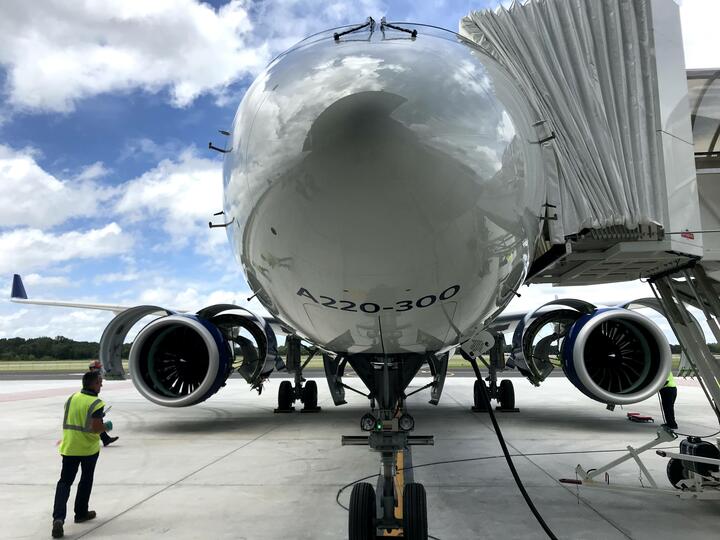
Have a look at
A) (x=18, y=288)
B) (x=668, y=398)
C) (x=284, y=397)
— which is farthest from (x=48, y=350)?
(x=668, y=398)

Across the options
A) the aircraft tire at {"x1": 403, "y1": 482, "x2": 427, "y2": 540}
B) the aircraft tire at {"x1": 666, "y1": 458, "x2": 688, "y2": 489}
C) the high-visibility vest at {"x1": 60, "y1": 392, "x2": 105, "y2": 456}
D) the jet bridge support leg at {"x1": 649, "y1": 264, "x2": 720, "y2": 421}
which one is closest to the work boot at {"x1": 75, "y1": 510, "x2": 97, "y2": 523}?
the high-visibility vest at {"x1": 60, "y1": 392, "x2": 105, "y2": 456}

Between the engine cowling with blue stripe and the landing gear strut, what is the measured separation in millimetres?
4278

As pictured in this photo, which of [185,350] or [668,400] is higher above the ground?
[185,350]

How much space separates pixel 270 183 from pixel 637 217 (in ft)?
10.4

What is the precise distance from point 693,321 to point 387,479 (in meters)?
3.97

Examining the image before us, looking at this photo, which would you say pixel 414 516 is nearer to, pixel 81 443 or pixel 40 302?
pixel 81 443

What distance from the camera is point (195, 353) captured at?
8.34m

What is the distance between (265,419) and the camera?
11.0 metres

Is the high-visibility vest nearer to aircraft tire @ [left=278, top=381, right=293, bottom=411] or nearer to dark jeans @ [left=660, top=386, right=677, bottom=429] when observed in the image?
aircraft tire @ [left=278, top=381, right=293, bottom=411]

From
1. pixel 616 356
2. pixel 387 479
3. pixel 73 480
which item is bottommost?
pixel 73 480

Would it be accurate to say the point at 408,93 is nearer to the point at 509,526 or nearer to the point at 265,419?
the point at 509,526

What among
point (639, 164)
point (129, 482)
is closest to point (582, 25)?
point (639, 164)

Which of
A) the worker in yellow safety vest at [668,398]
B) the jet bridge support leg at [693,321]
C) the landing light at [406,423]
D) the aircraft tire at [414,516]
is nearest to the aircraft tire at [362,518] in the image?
the aircraft tire at [414,516]

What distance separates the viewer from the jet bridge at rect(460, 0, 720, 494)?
14.1 ft
